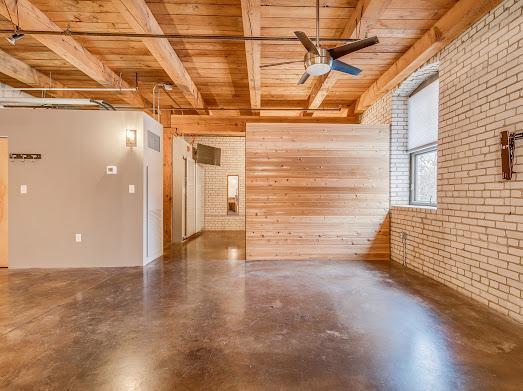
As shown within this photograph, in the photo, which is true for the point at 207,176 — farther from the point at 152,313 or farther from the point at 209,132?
the point at 152,313

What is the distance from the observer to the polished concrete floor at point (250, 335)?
209 centimetres

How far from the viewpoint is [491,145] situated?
3332 millimetres

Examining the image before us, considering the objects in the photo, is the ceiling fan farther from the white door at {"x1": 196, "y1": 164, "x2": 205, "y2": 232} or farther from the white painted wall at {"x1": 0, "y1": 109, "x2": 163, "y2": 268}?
the white door at {"x1": 196, "y1": 164, "x2": 205, "y2": 232}

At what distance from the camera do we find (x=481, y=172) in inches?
137

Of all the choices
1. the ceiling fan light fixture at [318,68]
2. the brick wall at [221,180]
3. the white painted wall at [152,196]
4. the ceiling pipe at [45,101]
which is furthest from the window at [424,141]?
the brick wall at [221,180]

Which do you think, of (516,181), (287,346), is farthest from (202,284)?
(516,181)

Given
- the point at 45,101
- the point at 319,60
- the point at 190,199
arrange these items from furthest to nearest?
the point at 190,199
the point at 45,101
the point at 319,60

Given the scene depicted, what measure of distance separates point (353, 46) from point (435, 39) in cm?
165

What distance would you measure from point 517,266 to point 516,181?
0.86 metres

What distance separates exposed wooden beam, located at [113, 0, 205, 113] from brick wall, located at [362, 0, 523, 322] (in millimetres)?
3984

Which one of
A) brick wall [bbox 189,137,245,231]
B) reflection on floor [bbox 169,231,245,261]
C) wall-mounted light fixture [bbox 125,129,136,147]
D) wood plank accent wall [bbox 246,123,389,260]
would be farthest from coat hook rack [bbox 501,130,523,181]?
brick wall [bbox 189,137,245,231]

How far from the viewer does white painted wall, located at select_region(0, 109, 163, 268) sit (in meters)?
5.12

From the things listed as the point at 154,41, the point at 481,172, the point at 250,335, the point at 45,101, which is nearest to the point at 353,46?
the point at 481,172

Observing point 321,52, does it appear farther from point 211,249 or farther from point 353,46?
point 211,249
